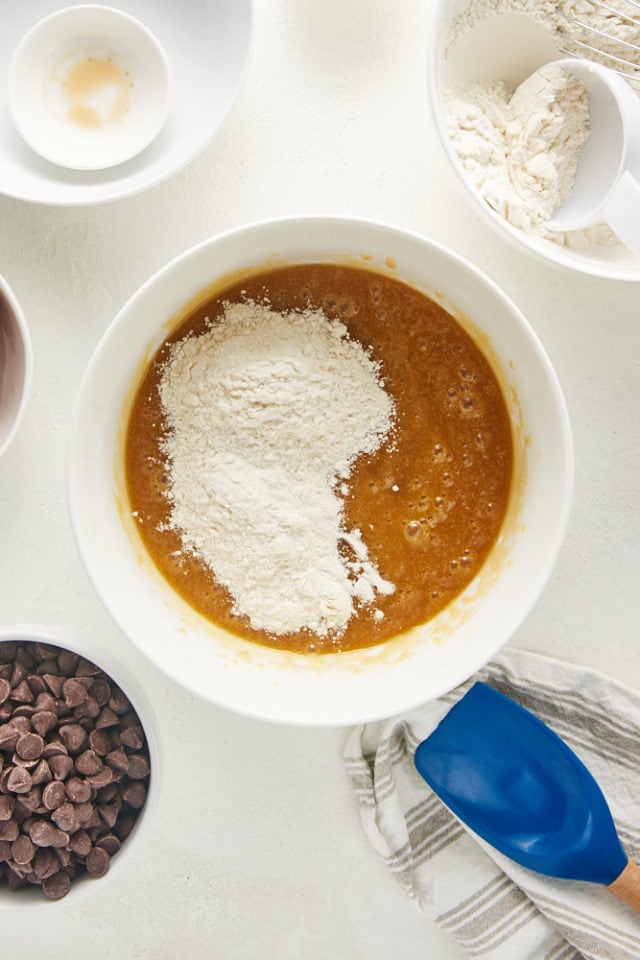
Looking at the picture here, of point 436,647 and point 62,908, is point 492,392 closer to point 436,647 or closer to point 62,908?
point 436,647

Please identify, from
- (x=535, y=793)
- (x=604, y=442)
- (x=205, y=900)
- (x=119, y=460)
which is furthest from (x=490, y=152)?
(x=205, y=900)

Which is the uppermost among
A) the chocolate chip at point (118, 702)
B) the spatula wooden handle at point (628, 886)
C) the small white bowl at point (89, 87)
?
the small white bowl at point (89, 87)

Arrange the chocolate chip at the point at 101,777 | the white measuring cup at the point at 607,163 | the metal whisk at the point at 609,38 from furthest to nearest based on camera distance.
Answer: the chocolate chip at the point at 101,777 < the metal whisk at the point at 609,38 < the white measuring cup at the point at 607,163

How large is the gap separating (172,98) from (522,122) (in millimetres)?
704

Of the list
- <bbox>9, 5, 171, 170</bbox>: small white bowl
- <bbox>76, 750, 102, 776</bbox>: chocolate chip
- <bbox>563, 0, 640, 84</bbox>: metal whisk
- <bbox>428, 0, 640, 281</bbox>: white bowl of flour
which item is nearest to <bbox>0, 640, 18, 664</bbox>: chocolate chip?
<bbox>76, 750, 102, 776</bbox>: chocolate chip

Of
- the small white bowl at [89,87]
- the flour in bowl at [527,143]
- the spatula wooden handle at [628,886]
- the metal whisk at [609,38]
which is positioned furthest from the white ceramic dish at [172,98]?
the spatula wooden handle at [628,886]

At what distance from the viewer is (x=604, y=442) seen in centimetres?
171

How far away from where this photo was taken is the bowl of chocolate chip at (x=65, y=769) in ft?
5.30

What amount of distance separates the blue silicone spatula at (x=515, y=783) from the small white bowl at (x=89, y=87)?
4.45 feet

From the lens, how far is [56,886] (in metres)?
1.66

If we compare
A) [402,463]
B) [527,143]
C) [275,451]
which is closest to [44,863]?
[275,451]

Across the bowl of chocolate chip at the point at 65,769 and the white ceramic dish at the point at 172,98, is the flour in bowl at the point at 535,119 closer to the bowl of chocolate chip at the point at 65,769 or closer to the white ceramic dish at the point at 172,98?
the white ceramic dish at the point at 172,98

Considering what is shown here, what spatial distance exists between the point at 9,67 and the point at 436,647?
1.44 meters

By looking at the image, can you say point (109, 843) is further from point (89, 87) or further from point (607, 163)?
point (607, 163)
